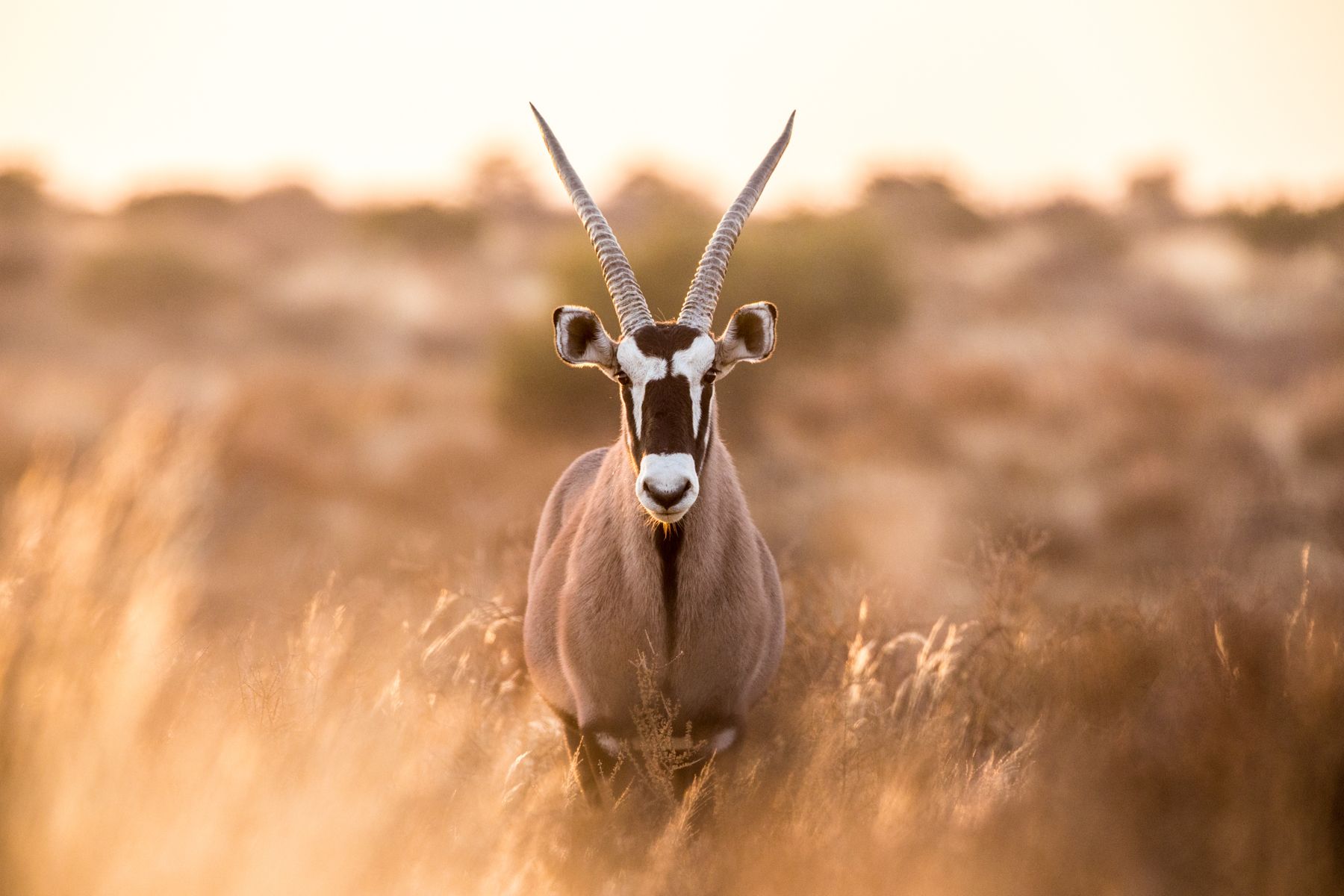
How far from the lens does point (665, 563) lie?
4855mm

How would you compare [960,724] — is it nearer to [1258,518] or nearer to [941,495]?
[1258,518]

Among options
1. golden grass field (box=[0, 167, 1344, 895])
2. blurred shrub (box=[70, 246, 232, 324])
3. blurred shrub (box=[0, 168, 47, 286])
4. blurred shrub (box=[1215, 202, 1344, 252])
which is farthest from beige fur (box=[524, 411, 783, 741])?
blurred shrub (box=[0, 168, 47, 286])

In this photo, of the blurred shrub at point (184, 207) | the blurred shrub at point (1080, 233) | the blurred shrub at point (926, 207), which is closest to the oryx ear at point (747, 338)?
the blurred shrub at point (1080, 233)

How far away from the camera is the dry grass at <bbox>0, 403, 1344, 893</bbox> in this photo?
3195 millimetres

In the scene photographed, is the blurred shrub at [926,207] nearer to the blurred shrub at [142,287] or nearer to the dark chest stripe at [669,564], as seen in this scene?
the blurred shrub at [142,287]

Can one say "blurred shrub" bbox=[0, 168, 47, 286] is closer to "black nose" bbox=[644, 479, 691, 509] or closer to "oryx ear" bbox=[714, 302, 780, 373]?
"oryx ear" bbox=[714, 302, 780, 373]

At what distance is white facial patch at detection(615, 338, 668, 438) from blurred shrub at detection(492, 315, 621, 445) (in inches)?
443

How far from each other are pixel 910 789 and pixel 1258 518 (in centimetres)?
766

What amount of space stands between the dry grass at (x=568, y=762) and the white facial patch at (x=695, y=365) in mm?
1234

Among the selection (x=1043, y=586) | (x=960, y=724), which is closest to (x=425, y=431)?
(x=1043, y=586)

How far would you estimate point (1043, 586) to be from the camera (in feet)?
32.7

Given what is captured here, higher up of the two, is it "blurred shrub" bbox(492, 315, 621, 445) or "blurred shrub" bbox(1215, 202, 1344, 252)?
"blurred shrub" bbox(1215, 202, 1344, 252)

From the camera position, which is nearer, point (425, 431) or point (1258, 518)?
point (1258, 518)

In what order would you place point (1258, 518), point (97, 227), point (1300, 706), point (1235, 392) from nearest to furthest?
point (1300, 706)
point (1258, 518)
point (1235, 392)
point (97, 227)
